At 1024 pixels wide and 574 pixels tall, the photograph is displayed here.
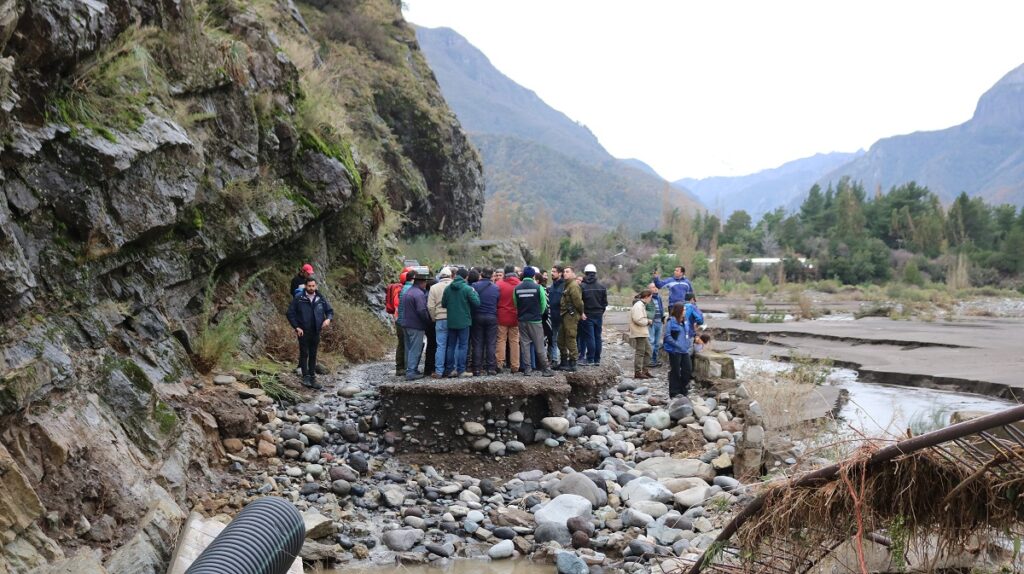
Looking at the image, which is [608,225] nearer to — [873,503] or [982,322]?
[982,322]

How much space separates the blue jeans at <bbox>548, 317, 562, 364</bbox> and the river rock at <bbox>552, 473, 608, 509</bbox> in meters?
3.83

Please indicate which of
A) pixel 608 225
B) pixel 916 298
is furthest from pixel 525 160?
pixel 916 298

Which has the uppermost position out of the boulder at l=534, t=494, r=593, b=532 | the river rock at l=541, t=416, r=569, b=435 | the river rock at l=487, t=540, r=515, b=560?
the river rock at l=541, t=416, r=569, b=435

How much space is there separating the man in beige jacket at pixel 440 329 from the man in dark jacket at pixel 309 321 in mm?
1547

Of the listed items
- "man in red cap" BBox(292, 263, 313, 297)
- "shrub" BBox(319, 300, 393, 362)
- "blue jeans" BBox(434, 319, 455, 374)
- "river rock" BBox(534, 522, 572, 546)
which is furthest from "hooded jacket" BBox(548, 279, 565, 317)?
"river rock" BBox(534, 522, 572, 546)

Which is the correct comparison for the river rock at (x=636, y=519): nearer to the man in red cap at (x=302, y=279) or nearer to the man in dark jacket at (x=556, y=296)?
the man in dark jacket at (x=556, y=296)

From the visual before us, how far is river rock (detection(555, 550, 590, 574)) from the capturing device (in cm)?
684

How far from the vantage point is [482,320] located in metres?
10.9

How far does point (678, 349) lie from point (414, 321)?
4.37m

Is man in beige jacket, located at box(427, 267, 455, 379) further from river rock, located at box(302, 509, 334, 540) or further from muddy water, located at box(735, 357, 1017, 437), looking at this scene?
muddy water, located at box(735, 357, 1017, 437)

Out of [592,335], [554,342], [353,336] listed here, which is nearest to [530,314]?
[592,335]

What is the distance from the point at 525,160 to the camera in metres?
159

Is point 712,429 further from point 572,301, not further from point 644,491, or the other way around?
point 572,301

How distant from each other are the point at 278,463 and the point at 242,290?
11.6ft
